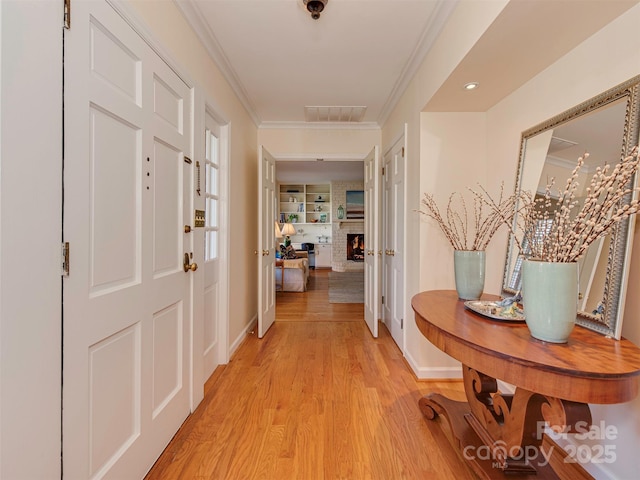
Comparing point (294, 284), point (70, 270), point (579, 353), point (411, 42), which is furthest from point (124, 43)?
point (294, 284)

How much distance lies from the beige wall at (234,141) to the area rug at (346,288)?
5.67ft

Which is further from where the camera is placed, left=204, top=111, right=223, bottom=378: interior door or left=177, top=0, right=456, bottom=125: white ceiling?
left=204, top=111, right=223, bottom=378: interior door

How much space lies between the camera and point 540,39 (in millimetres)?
1358

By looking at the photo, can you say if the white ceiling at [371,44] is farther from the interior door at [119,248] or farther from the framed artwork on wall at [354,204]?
the framed artwork on wall at [354,204]

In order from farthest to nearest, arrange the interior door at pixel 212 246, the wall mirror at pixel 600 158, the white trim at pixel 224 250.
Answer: the white trim at pixel 224 250 < the interior door at pixel 212 246 < the wall mirror at pixel 600 158

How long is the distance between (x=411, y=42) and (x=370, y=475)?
8.62 feet

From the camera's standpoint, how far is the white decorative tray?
125cm

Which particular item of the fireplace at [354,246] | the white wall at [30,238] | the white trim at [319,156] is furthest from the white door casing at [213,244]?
the fireplace at [354,246]

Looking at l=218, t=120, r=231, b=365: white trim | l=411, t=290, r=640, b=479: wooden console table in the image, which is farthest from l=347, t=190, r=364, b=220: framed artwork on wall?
l=411, t=290, r=640, b=479: wooden console table

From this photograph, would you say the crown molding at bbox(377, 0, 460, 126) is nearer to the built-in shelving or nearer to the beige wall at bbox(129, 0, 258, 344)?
the beige wall at bbox(129, 0, 258, 344)

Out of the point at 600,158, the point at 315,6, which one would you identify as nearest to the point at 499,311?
the point at 600,158

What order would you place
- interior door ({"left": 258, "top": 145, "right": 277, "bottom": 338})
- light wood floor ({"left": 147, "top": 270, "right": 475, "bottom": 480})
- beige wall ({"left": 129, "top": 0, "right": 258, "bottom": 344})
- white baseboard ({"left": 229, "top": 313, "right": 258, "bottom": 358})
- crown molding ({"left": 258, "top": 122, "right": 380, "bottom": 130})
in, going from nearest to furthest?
light wood floor ({"left": 147, "top": 270, "right": 475, "bottom": 480}) → beige wall ({"left": 129, "top": 0, "right": 258, "bottom": 344}) → white baseboard ({"left": 229, "top": 313, "right": 258, "bottom": 358}) → interior door ({"left": 258, "top": 145, "right": 277, "bottom": 338}) → crown molding ({"left": 258, "top": 122, "right": 380, "bottom": 130})

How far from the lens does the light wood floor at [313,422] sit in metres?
1.38

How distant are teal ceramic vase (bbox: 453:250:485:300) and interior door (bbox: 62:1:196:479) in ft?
5.22
